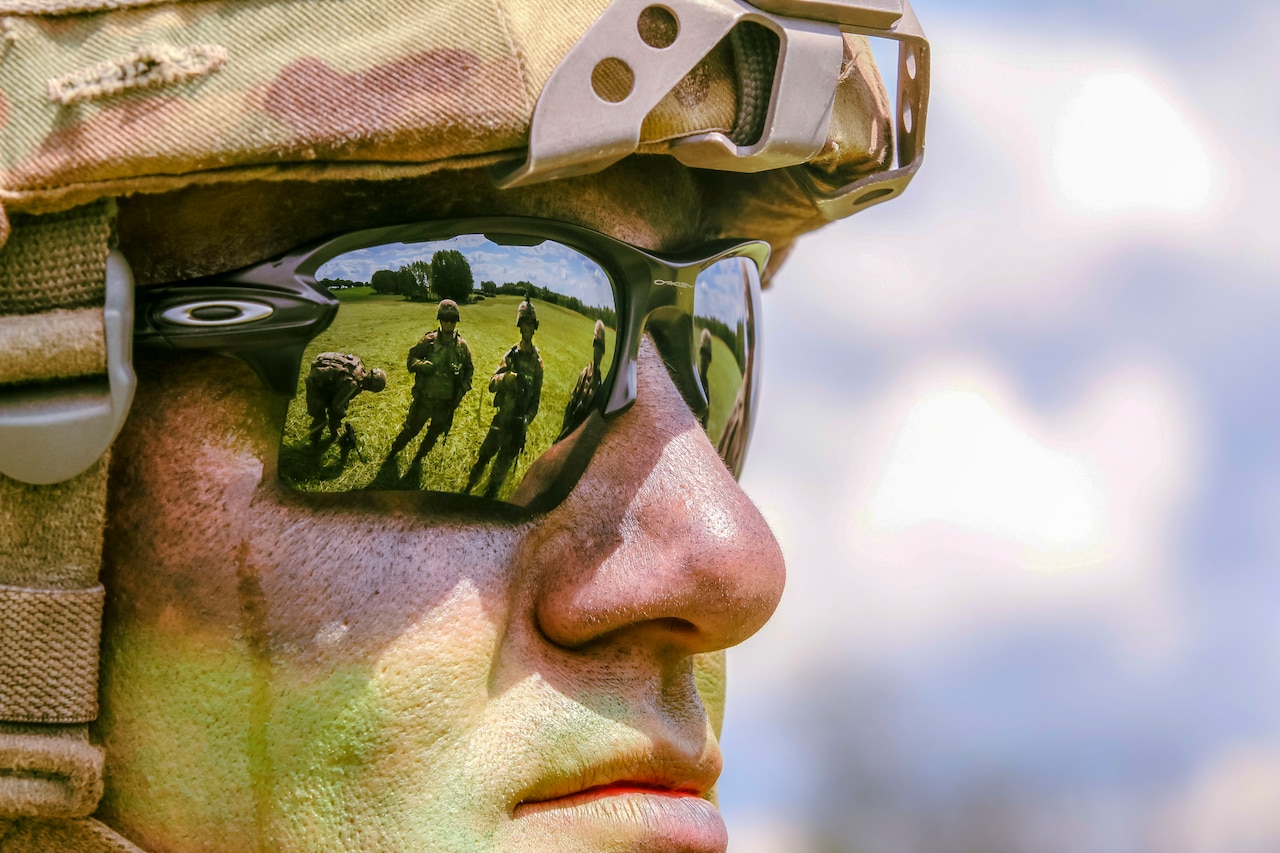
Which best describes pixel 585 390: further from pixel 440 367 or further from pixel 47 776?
pixel 47 776

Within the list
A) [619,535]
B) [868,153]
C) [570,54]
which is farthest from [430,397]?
[868,153]

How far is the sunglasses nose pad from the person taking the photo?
5.82ft

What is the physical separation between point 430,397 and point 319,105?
34 centimetres

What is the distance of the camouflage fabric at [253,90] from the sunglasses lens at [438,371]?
137 millimetres

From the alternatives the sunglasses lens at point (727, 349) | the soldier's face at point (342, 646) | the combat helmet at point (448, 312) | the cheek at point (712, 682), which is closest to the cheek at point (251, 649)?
the soldier's face at point (342, 646)

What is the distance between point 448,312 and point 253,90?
318 mm

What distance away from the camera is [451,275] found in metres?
1.57

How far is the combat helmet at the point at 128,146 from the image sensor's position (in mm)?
1414

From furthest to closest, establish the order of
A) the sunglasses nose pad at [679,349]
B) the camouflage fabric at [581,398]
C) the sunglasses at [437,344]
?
the sunglasses nose pad at [679,349] → the camouflage fabric at [581,398] → the sunglasses at [437,344]

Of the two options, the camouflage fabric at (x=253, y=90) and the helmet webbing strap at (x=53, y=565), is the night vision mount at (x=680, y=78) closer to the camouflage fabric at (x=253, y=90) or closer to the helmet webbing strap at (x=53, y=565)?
the camouflage fabric at (x=253, y=90)

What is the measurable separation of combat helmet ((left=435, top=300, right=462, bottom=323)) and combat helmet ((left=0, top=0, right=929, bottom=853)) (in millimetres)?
152

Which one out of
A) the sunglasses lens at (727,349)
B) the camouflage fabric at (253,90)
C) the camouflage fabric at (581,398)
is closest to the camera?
the camouflage fabric at (253,90)

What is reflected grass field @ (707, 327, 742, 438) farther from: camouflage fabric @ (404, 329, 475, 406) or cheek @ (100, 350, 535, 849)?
cheek @ (100, 350, 535, 849)

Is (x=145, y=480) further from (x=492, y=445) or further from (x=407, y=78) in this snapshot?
(x=407, y=78)
